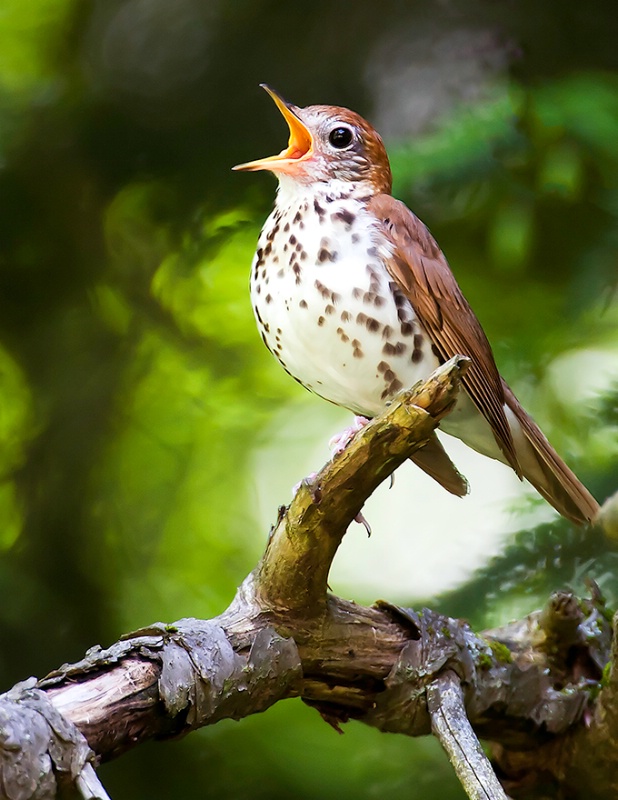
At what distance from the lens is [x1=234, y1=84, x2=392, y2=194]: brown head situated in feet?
5.34

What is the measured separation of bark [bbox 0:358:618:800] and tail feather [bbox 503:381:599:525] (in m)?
0.16

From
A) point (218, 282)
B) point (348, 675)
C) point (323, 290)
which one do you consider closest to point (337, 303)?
point (323, 290)

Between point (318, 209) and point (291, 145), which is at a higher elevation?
point (291, 145)

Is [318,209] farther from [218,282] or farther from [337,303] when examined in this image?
[218,282]

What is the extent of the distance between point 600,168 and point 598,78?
0.73 ft

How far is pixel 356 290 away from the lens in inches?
58.7

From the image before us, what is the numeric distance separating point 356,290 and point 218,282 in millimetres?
872

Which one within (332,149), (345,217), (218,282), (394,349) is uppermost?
(218,282)

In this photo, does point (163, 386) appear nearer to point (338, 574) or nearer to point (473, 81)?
point (338, 574)

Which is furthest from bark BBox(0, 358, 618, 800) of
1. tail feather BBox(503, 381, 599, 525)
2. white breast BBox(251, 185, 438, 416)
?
white breast BBox(251, 185, 438, 416)

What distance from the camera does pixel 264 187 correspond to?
7.64ft

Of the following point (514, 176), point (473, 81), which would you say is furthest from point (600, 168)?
point (473, 81)

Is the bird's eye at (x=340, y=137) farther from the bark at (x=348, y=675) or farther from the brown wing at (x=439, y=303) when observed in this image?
the bark at (x=348, y=675)

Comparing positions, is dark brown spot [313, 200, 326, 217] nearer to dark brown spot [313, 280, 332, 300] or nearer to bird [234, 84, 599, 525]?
bird [234, 84, 599, 525]
